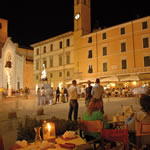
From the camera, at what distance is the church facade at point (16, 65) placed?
152ft

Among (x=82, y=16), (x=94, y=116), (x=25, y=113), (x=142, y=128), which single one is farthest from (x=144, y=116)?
(x=82, y=16)

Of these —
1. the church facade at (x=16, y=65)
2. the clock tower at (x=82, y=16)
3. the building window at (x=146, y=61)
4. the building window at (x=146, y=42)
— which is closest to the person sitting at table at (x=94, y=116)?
the building window at (x=146, y=61)

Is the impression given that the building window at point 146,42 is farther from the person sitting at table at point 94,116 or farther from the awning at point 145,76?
the person sitting at table at point 94,116

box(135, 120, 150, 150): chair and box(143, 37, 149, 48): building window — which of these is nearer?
box(135, 120, 150, 150): chair

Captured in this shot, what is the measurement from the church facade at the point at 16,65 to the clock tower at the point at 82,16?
19348mm

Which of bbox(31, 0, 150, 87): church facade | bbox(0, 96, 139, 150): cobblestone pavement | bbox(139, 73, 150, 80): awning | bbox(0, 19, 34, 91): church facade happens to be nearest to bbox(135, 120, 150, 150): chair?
bbox(0, 96, 139, 150): cobblestone pavement

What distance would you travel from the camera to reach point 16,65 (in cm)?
4794

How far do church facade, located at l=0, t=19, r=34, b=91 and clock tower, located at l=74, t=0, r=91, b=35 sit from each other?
762 inches

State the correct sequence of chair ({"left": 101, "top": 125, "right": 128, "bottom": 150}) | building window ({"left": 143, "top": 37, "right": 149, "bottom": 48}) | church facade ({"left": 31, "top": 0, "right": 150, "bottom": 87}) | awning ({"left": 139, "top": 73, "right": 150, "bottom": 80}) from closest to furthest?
1. chair ({"left": 101, "top": 125, "right": 128, "bottom": 150})
2. awning ({"left": 139, "top": 73, "right": 150, "bottom": 80})
3. building window ({"left": 143, "top": 37, "right": 149, "bottom": 48})
4. church facade ({"left": 31, "top": 0, "right": 150, "bottom": 87})

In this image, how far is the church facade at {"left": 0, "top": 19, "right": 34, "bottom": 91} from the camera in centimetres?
4638

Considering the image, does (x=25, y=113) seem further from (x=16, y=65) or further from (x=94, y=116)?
(x=16, y=65)

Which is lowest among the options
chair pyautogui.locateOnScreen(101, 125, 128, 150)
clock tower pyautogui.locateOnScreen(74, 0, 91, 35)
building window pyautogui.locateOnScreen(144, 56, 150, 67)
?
chair pyautogui.locateOnScreen(101, 125, 128, 150)

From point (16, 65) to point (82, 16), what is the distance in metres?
23.6

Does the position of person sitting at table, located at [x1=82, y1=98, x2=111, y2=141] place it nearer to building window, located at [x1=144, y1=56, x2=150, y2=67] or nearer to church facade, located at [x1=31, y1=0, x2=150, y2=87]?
church facade, located at [x1=31, y1=0, x2=150, y2=87]
